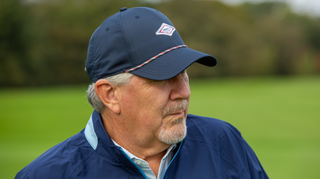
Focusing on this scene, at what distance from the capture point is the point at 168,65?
4.52 feet

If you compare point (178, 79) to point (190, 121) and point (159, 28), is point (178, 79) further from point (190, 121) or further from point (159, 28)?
point (190, 121)

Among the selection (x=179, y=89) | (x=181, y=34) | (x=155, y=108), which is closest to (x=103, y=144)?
(x=155, y=108)

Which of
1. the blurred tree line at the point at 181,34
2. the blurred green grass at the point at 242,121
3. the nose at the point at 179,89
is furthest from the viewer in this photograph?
the blurred tree line at the point at 181,34

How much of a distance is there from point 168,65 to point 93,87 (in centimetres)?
44

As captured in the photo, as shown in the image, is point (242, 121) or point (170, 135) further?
point (242, 121)

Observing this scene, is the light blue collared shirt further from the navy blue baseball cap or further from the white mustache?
the navy blue baseball cap

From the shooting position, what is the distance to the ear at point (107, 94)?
1.46 meters

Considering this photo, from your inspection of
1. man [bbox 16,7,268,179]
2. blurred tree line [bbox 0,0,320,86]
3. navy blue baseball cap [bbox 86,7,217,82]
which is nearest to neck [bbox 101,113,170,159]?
man [bbox 16,7,268,179]

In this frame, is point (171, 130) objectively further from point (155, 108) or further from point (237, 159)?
point (237, 159)

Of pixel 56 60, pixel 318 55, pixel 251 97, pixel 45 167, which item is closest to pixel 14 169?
pixel 45 167

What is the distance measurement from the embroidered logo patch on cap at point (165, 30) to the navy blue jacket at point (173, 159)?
1.71 ft

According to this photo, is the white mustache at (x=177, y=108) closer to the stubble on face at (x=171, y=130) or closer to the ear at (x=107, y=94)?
the stubble on face at (x=171, y=130)

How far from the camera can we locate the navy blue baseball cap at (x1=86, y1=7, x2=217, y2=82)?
4.52 ft

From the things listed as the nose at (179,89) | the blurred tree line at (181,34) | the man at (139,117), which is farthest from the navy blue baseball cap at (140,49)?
the blurred tree line at (181,34)
